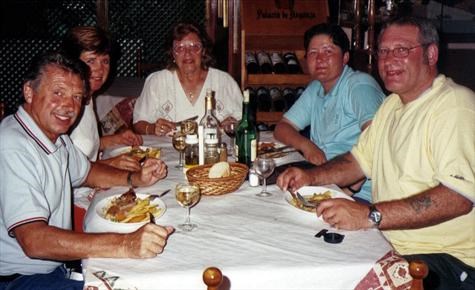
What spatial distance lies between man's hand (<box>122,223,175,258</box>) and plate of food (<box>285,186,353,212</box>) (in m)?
0.53

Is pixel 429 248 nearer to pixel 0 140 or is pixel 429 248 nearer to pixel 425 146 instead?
pixel 425 146

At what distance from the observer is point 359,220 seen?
1.58 metres

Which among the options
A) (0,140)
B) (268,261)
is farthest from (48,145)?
(268,261)

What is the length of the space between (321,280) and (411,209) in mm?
529

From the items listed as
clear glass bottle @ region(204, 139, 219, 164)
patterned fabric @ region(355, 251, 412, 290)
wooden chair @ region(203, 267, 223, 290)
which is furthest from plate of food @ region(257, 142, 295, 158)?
wooden chair @ region(203, 267, 223, 290)

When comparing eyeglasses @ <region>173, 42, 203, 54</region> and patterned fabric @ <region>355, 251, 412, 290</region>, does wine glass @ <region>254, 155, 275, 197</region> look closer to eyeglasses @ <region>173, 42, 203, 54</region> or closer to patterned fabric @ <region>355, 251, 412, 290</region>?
patterned fabric @ <region>355, 251, 412, 290</region>

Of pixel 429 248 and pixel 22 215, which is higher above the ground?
pixel 22 215

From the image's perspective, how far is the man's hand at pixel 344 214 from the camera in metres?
1.57

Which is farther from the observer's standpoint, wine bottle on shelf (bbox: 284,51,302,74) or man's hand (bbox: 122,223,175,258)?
wine bottle on shelf (bbox: 284,51,302,74)

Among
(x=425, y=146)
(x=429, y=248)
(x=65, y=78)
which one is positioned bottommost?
(x=429, y=248)

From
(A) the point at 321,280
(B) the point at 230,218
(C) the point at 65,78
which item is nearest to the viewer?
(A) the point at 321,280

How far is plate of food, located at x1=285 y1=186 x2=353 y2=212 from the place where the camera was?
1.77 meters

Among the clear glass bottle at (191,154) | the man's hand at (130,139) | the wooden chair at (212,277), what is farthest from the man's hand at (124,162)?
the wooden chair at (212,277)

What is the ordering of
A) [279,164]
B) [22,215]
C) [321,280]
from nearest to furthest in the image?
[321,280] < [22,215] < [279,164]
